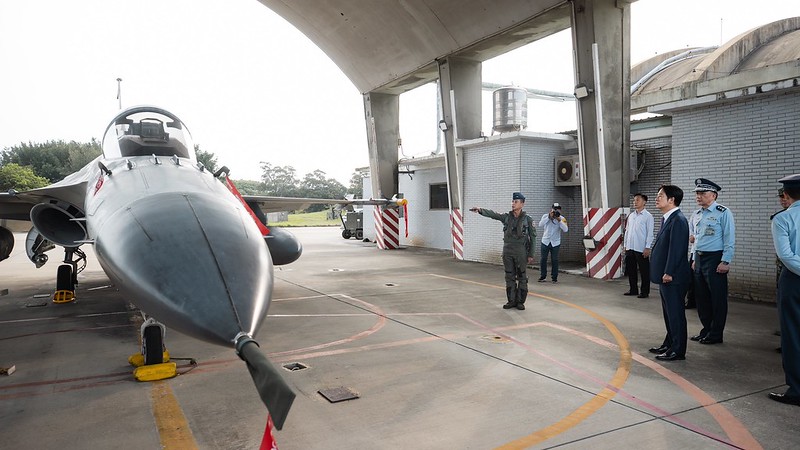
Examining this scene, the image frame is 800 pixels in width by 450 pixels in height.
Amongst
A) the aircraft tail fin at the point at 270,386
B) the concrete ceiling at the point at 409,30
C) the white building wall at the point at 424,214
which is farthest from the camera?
the white building wall at the point at 424,214

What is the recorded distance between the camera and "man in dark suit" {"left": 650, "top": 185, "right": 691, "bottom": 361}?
493 cm

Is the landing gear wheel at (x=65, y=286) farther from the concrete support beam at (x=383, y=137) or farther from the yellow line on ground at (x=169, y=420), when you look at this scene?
the concrete support beam at (x=383, y=137)

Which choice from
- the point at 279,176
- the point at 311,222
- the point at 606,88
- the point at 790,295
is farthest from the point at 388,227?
the point at 279,176

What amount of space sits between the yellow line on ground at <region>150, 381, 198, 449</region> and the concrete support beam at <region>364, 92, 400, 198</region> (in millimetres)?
15147

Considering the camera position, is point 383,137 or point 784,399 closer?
point 784,399

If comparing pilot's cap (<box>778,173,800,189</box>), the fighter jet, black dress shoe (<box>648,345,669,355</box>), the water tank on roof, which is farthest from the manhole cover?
the water tank on roof

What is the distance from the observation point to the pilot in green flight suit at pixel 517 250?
754 cm

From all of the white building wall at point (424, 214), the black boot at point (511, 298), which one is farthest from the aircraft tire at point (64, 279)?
the white building wall at point (424, 214)

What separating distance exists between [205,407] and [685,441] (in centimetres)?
355

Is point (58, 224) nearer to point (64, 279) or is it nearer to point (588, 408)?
point (64, 279)

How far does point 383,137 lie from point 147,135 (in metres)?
14.2

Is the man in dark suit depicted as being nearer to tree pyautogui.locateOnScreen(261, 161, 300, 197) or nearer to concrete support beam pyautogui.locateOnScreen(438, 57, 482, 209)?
concrete support beam pyautogui.locateOnScreen(438, 57, 482, 209)

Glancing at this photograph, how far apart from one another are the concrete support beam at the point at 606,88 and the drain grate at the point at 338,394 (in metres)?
8.32

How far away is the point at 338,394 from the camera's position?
4105 millimetres
